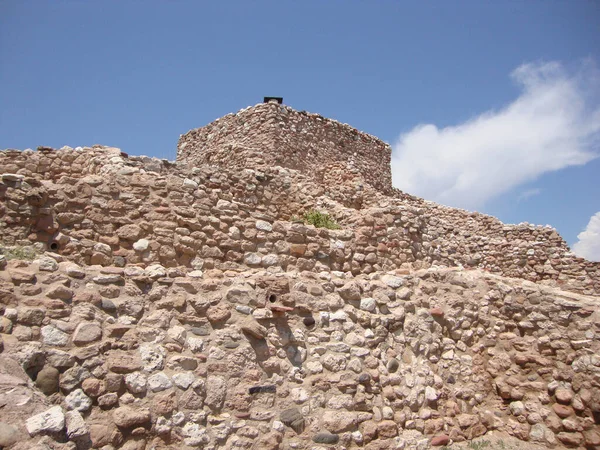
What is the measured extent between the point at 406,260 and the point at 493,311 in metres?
1.67

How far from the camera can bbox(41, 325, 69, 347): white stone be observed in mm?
4176

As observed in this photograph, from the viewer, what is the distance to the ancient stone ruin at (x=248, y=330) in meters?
4.26

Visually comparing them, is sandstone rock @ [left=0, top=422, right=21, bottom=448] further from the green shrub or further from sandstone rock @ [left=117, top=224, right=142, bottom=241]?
the green shrub

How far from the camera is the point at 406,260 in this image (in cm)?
855

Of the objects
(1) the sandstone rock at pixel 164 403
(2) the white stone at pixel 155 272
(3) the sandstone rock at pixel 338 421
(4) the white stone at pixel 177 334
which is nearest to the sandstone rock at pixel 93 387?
(1) the sandstone rock at pixel 164 403

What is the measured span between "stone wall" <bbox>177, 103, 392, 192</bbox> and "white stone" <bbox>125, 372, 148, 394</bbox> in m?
10.6

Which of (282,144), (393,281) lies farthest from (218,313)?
(282,144)

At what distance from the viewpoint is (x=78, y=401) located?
400 centimetres

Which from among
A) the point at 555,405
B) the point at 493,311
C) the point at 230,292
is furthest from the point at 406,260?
the point at 230,292

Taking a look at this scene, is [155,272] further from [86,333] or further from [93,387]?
[93,387]

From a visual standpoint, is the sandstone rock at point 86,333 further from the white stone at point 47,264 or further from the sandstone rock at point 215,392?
the sandstone rock at point 215,392

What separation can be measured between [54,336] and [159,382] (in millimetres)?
1041

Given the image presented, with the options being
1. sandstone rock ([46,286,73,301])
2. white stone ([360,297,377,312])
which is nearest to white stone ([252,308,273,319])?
white stone ([360,297,377,312])

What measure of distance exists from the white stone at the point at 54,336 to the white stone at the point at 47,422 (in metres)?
0.66
